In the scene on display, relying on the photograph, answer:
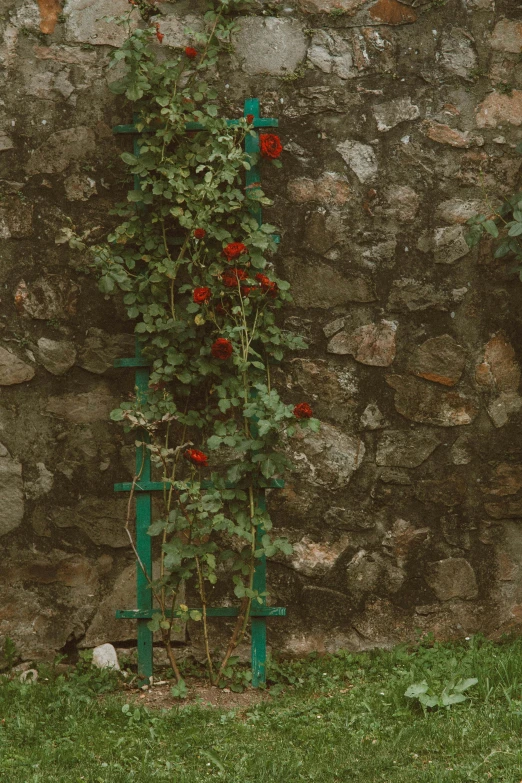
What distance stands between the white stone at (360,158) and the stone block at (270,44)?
0.38 metres

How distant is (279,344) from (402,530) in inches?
36.1

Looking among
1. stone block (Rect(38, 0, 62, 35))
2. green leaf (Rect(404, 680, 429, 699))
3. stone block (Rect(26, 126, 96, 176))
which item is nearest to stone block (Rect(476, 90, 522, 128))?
stone block (Rect(26, 126, 96, 176))

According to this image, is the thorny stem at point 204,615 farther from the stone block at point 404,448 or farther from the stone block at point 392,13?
the stone block at point 392,13

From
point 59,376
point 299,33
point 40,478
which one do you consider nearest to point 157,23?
point 299,33

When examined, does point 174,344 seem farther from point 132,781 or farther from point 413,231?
point 132,781

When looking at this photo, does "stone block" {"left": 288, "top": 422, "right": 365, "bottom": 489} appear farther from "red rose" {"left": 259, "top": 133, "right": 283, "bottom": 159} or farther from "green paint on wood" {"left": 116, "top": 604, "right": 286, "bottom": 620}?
"red rose" {"left": 259, "top": 133, "right": 283, "bottom": 159}

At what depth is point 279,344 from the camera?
10.8 feet

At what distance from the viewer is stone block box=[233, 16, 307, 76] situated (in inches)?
132

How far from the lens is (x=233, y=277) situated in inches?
125

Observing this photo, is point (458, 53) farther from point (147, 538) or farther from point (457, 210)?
point (147, 538)

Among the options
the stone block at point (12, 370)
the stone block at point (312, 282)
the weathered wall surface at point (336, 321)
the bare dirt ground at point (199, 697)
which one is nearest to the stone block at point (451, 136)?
the weathered wall surface at point (336, 321)

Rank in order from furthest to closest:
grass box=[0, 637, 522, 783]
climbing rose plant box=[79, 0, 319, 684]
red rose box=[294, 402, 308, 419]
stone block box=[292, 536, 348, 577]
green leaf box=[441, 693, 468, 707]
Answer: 1. stone block box=[292, 536, 348, 577]
2. climbing rose plant box=[79, 0, 319, 684]
3. red rose box=[294, 402, 308, 419]
4. green leaf box=[441, 693, 468, 707]
5. grass box=[0, 637, 522, 783]

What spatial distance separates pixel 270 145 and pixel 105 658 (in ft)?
6.82

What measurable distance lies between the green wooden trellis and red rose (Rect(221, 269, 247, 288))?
0.90 feet
